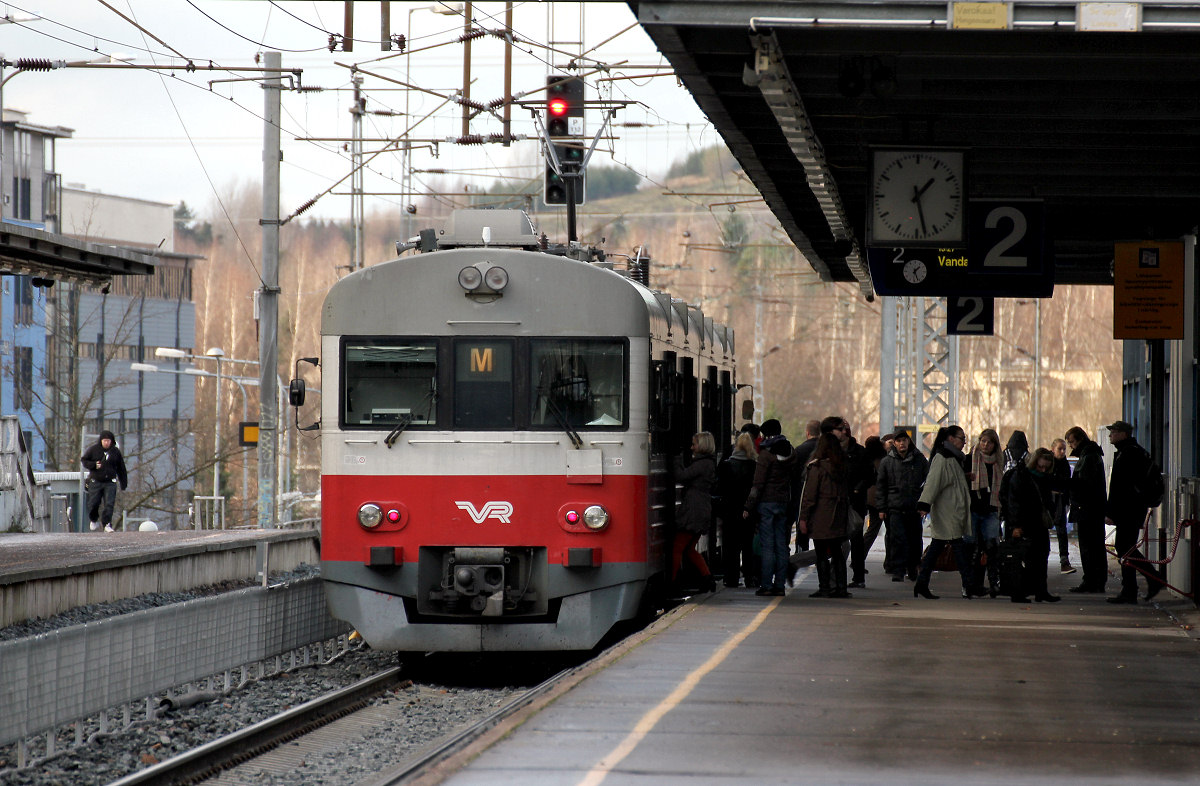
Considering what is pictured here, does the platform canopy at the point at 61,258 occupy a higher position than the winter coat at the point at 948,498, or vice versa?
the platform canopy at the point at 61,258

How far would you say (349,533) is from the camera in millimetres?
11922

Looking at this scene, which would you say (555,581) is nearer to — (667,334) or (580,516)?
(580,516)

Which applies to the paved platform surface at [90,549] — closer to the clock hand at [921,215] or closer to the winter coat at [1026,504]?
the clock hand at [921,215]

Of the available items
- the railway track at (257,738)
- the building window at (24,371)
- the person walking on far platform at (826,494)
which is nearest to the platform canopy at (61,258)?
the railway track at (257,738)

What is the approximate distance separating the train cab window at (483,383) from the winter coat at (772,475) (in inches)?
125

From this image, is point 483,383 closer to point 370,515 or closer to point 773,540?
point 370,515

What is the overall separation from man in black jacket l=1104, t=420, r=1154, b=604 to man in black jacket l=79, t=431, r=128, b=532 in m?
17.4

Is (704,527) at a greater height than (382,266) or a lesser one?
lesser

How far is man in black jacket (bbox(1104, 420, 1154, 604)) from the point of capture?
14531 millimetres

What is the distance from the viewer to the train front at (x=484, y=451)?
1177 centimetres

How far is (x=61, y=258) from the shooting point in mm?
15383

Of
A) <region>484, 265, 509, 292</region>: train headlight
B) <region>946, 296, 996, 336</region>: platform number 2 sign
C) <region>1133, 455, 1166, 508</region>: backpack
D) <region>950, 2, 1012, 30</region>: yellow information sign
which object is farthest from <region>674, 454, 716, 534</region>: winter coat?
<region>950, 2, 1012, 30</region>: yellow information sign

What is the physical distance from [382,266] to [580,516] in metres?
2.50

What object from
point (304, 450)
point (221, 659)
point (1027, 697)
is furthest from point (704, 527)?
point (304, 450)
